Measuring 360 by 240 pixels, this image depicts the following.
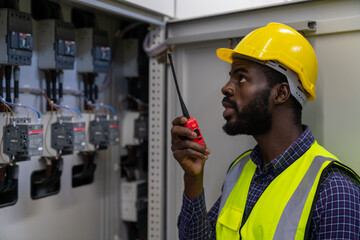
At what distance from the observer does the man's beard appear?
1.15 meters

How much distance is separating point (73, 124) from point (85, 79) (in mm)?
285

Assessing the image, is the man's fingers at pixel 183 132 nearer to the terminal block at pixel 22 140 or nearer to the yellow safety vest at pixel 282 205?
the yellow safety vest at pixel 282 205

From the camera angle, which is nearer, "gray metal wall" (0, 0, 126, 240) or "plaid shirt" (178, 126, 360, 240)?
"plaid shirt" (178, 126, 360, 240)

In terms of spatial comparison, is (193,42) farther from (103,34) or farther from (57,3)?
(57,3)

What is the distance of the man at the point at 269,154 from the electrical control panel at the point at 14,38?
65cm

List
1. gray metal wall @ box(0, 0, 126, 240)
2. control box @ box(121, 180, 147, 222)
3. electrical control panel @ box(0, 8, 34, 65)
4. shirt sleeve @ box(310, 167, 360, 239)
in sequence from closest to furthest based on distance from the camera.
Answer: shirt sleeve @ box(310, 167, 360, 239) → electrical control panel @ box(0, 8, 34, 65) → gray metal wall @ box(0, 0, 126, 240) → control box @ box(121, 180, 147, 222)

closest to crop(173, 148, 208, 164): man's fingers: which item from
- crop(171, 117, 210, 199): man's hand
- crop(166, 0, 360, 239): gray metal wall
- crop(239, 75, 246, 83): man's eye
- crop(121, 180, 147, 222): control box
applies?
crop(171, 117, 210, 199): man's hand

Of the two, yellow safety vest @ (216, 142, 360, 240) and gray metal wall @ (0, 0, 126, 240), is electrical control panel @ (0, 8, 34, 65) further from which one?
yellow safety vest @ (216, 142, 360, 240)

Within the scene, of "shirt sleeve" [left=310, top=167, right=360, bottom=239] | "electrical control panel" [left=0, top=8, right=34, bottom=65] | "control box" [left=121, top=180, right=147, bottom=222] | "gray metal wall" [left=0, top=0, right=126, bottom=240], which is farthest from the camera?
"control box" [left=121, top=180, right=147, bottom=222]

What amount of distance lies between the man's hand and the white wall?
707mm

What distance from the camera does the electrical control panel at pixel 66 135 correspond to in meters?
1.58

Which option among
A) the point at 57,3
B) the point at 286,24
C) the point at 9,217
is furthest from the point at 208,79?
the point at 9,217

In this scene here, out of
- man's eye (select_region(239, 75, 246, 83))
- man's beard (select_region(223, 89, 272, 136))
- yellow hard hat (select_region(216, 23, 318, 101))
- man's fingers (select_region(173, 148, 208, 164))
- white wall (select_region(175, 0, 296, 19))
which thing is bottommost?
man's fingers (select_region(173, 148, 208, 164))

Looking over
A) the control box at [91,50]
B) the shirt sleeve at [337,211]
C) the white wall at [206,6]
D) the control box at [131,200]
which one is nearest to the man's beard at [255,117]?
the shirt sleeve at [337,211]
